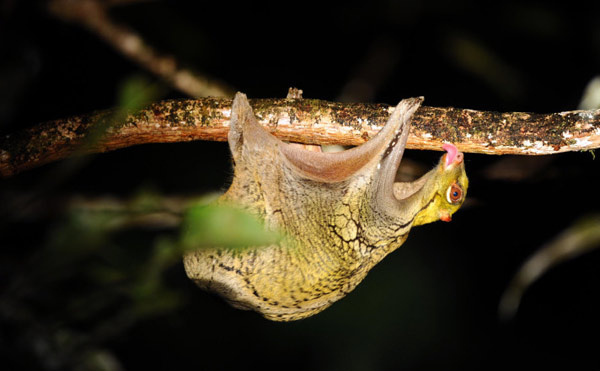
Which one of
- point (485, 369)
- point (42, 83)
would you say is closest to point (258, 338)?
point (485, 369)

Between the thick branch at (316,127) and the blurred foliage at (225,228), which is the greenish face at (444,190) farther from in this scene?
the blurred foliage at (225,228)

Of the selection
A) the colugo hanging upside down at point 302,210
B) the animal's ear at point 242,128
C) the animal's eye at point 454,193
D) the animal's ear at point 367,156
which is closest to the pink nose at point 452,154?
the colugo hanging upside down at point 302,210

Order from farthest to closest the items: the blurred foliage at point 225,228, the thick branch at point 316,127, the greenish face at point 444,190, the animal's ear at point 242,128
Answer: the greenish face at point 444,190
the thick branch at point 316,127
the animal's ear at point 242,128
the blurred foliage at point 225,228

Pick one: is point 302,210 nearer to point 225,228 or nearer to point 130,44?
point 225,228

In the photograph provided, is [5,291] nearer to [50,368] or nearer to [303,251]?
[50,368]

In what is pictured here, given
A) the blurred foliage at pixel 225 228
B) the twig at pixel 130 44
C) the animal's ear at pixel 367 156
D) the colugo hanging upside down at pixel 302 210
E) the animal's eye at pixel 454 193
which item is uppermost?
the twig at pixel 130 44

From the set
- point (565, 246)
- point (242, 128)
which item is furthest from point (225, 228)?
point (565, 246)

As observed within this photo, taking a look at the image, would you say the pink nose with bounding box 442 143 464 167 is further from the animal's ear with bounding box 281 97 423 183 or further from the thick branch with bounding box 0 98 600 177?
the animal's ear with bounding box 281 97 423 183
